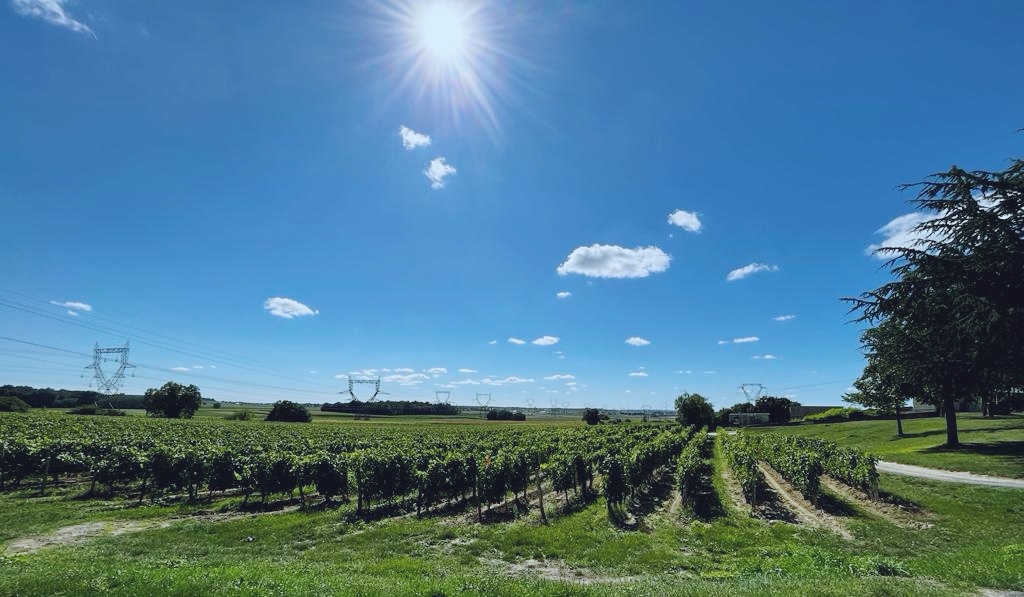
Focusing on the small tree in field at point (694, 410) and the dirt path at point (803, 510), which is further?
the small tree in field at point (694, 410)

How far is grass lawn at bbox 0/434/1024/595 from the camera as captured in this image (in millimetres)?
8984

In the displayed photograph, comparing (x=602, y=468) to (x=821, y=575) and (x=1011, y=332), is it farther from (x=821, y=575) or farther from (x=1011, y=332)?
(x=1011, y=332)

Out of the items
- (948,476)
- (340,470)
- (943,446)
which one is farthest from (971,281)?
(340,470)

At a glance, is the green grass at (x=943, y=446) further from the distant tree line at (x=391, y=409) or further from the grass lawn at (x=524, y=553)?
the distant tree line at (x=391, y=409)

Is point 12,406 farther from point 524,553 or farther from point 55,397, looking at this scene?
point 524,553

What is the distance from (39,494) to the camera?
25734 mm

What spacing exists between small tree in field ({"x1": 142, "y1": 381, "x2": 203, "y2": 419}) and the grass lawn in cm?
10008

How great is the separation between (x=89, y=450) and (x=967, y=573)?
1711 inches

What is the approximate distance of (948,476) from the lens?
77.8ft

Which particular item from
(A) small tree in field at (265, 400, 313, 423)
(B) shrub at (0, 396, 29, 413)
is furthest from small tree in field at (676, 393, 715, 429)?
Answer: (B) shrub at (0, 396, 29, 413)

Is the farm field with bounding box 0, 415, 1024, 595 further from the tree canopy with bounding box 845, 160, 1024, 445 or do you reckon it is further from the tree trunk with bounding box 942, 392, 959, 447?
the tree trunk with bounding box 942, 392, 959, 447

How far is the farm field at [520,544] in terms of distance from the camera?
30.1 feet

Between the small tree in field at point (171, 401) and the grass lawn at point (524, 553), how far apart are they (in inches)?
3940

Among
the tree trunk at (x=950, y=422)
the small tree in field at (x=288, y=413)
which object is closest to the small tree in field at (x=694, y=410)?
the tree trunk at (x=950, y=422)
